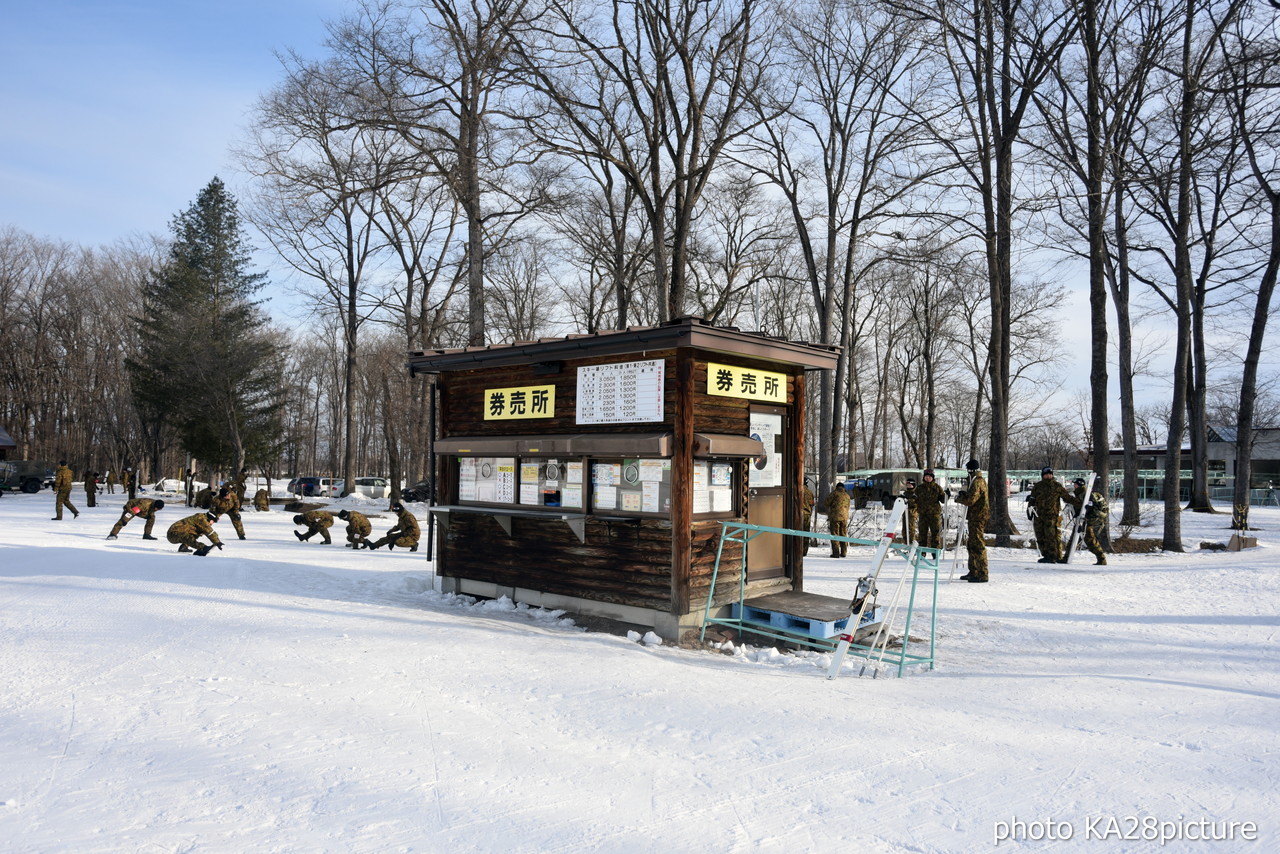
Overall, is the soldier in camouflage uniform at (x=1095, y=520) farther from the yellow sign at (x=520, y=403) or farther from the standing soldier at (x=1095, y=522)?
the yellow sign at (x=520, y=403)

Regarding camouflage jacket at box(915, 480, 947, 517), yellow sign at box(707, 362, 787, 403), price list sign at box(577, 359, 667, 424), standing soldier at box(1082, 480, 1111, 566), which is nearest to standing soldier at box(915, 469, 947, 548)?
camouflage jacket at box(915, 480, 947, 517)

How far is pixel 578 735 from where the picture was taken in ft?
16.4

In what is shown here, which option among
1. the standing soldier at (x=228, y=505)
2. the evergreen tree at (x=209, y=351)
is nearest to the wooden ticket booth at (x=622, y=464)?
the standing soldier at (x=228, y=505)

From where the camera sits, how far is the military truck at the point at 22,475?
3391 centimetres

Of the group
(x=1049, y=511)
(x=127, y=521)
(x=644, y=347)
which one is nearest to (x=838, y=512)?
(x=1049, y=511)

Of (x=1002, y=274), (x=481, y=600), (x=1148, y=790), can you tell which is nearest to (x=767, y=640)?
(x=481, y=600)

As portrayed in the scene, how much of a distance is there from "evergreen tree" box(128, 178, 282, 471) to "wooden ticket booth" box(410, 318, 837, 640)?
22.2 m

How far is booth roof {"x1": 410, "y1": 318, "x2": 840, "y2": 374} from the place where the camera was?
806cm

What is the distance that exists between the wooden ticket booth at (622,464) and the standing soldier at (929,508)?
18.2 feet

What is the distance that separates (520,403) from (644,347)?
85.7 inches

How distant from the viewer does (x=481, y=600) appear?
10.3 meters

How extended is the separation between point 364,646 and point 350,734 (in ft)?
7.43

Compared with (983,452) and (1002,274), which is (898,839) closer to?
(1002,274)

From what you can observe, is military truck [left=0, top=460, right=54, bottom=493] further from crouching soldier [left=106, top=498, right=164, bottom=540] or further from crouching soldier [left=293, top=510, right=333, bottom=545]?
crouching soldier [left=293, top=510, right=333, bottom=545]
